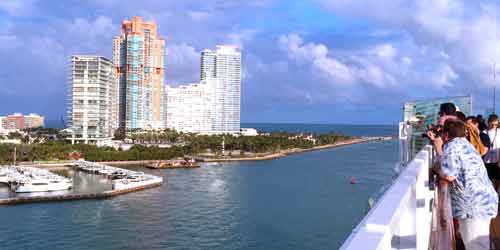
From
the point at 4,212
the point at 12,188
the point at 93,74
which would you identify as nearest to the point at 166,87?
the point at 93,74

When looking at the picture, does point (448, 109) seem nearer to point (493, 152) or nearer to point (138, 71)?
point (493, 152)

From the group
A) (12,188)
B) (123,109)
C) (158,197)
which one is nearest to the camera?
(158,197)

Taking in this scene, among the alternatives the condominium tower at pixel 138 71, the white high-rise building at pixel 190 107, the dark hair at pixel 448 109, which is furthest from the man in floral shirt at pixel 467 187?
the white high-rise building at pixel 190 107

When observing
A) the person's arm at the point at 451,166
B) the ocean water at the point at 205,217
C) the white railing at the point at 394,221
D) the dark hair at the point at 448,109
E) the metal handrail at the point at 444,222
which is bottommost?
the ocean water at the point at 205,217

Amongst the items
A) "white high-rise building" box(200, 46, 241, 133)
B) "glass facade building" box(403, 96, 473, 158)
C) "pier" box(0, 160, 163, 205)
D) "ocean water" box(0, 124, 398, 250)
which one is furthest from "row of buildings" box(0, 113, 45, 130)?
"glass facade building" box(403, 96, 473, 158)

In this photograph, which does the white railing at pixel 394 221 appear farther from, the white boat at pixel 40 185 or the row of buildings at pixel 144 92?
the row of buildings at pixel 144 92

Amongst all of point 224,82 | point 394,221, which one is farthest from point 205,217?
point 224,82

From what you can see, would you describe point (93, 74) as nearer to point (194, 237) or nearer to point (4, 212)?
point (4, 212)
